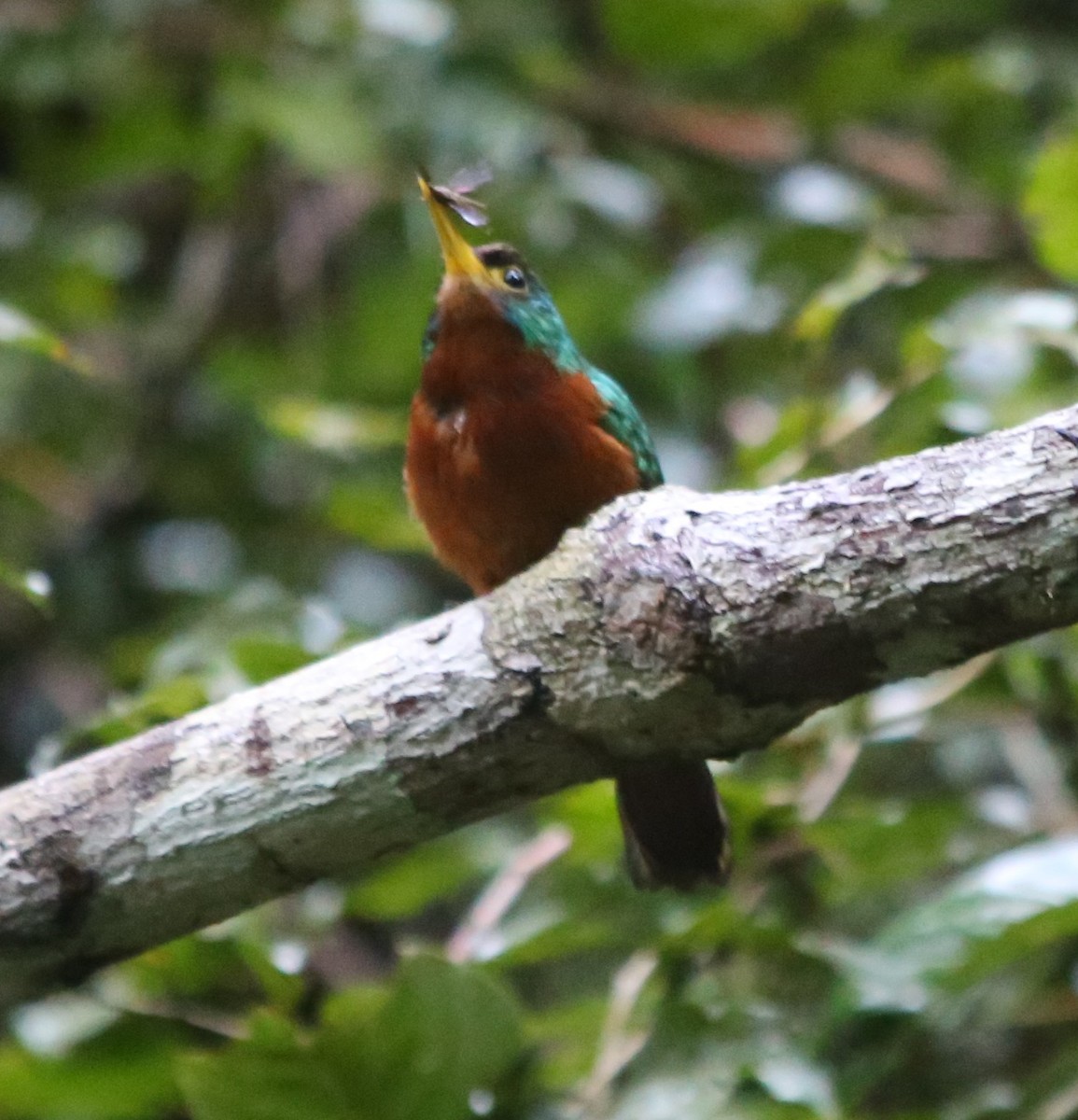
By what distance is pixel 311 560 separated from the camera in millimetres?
4109

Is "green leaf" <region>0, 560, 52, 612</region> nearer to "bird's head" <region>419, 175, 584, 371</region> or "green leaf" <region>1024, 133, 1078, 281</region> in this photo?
"bird's head" <region>419, 175, 584, 371</region>

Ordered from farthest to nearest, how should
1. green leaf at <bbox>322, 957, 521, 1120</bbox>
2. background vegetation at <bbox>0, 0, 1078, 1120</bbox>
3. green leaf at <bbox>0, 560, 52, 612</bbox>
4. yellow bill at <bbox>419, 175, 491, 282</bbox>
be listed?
yellow bill at <bbox>419, 175, 491, 282</bbox>
background vegetation at <bbox>0, 0, 1078, 1120</bbox>
green leaf at <bbox>322, 957, 521, 1120</bbox>
green leaf at <bbox>0, 560, 52, 612</bbox>

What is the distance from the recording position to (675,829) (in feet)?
6.91

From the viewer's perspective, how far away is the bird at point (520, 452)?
213 centimetres

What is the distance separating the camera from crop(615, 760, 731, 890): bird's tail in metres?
2.05

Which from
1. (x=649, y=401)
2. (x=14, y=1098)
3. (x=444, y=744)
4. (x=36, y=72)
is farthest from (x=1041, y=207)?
(x=36, y=72)

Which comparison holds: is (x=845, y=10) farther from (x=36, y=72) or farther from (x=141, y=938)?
(x=141, y=938)

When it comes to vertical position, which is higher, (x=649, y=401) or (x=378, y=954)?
(x=649, y=401)

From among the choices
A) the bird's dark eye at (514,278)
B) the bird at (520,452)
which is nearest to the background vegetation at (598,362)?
the bird at (520,452)

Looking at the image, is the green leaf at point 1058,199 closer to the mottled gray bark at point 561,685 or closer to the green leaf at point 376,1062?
the mottled gray bark at point 561,685

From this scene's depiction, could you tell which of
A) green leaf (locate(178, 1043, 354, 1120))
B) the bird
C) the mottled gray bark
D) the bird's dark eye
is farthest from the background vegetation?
the bird's dark eye

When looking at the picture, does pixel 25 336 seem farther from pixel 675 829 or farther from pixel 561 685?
pixel 675 829

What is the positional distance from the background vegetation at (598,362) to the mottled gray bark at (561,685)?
0.30 metres

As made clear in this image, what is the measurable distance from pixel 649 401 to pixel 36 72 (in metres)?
1.63
